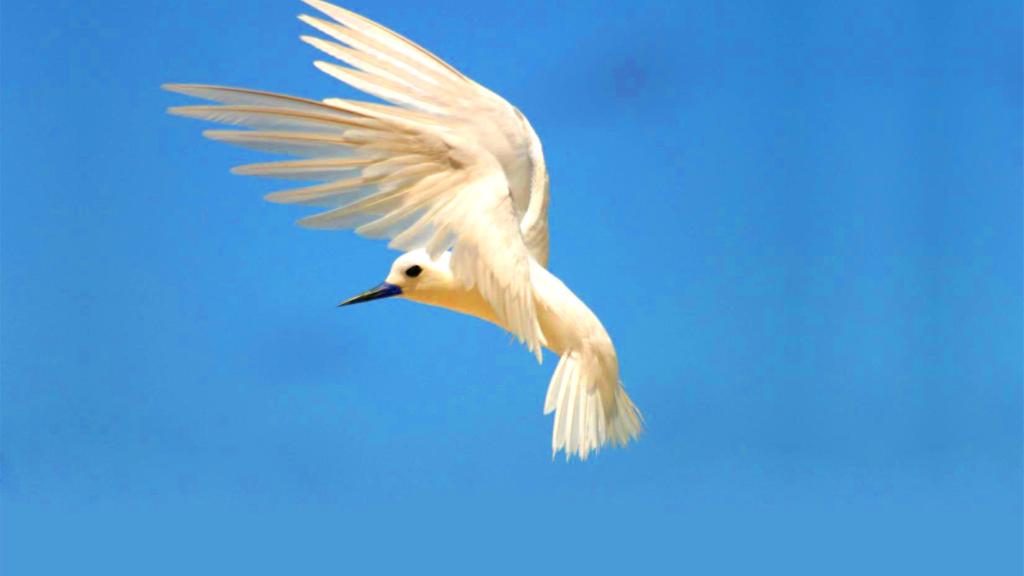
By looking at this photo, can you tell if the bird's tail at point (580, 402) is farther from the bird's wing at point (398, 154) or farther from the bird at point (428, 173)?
the bird's wing at point (398, 154)

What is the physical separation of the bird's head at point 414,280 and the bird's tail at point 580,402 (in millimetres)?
250

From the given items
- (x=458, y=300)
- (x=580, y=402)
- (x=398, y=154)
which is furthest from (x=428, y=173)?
(x=580, y=402)

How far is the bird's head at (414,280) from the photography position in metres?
1.74

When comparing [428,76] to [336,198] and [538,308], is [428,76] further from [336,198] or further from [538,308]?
[538,308]

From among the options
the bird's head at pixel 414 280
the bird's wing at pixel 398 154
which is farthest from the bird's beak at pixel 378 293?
the bird's wing at pixel 398 154

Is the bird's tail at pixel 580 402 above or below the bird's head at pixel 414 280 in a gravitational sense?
below

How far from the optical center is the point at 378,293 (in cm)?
180

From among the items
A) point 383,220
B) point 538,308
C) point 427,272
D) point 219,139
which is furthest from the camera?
A: point 427,272

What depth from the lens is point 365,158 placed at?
1.45 meters

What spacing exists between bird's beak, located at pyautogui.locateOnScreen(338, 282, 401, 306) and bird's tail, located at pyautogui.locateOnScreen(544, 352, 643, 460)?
1.07 feet

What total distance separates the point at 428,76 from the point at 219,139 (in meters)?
0.35

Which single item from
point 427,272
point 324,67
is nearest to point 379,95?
point 324,67

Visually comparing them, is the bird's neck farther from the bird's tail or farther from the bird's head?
the bird's tail

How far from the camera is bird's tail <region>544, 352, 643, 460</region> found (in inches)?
64.6
